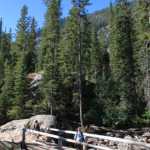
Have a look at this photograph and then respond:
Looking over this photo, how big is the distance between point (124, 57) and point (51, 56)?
12.0 metres

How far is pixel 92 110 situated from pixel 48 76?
6.87 m

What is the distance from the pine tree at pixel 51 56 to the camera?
160 feet

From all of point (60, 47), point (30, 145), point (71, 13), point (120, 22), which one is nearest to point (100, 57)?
point (120, 22)

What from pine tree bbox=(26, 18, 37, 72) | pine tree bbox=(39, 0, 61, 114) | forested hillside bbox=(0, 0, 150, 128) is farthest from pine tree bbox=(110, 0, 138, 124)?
pine tree bbox=(26, 18, 37, 72)

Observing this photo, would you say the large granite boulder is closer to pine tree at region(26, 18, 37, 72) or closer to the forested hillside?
the forested hillside

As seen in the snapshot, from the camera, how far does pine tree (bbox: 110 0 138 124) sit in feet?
175

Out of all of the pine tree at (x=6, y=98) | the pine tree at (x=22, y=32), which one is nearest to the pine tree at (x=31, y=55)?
the pine tree at (x=22, y=32)

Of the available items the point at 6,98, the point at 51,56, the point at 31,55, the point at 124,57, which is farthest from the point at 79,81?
the point at 31,55

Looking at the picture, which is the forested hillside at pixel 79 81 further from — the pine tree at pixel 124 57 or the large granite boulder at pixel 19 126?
the large granite boulder at pixel 19 126

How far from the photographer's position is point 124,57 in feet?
193

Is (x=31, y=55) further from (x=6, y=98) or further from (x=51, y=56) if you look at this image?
(x=6, y=98)

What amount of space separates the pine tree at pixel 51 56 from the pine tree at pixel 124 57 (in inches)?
352

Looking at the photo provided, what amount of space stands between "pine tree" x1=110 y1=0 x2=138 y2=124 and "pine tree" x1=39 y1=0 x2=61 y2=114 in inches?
352

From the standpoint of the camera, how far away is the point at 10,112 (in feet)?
157
